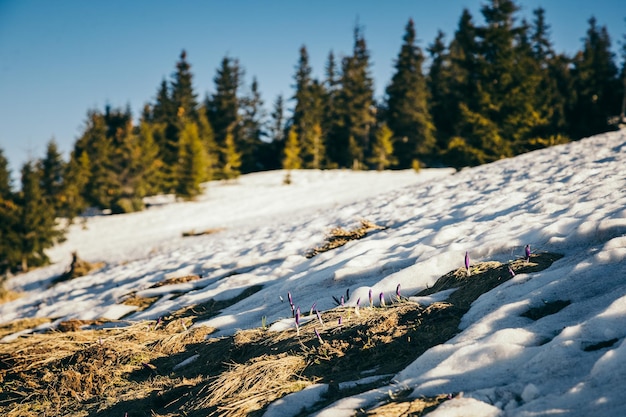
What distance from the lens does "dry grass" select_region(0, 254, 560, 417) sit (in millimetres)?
2033

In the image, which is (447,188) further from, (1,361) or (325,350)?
(1,361)

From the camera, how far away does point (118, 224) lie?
2670 cm

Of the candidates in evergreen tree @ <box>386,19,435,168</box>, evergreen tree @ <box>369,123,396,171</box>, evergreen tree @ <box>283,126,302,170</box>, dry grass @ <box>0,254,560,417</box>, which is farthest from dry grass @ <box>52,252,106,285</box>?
evergreen tree @ <box>386,19,435,168</box>

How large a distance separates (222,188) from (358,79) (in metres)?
21.9

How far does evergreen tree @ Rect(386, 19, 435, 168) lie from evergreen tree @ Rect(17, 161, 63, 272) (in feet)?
110

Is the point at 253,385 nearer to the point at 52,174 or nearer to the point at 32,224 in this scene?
the point at 32,224

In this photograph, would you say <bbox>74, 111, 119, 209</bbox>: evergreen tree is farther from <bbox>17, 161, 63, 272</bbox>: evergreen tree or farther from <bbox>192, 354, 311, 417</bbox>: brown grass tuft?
<bbox>192, 354, 311, 417</bbox>: brown grass tuft

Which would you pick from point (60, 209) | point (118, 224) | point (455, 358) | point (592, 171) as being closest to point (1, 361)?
point (455, 358)

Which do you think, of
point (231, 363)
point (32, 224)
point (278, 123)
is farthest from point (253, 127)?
point (231, 363)

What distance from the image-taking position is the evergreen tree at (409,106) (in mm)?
44469

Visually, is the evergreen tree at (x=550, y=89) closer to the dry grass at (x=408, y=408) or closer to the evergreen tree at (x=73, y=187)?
the dry grass at (x=408, y=408)

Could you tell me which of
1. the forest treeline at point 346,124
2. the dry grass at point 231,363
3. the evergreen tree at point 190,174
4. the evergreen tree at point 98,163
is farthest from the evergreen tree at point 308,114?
the dry grass at point 231,363

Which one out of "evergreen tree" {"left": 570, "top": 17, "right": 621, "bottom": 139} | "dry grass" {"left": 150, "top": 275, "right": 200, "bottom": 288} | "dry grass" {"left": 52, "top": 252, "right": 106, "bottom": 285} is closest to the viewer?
"dry grass" {"left": 150, "top": 275, "right": 200, "bottom": 288}

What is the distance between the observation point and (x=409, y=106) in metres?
45.3
